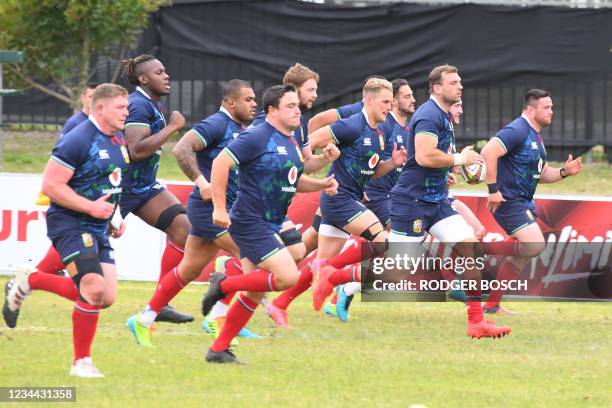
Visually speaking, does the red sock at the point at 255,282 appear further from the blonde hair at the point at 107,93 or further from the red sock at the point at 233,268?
the red sock at the point at 233,268

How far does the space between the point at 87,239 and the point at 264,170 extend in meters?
1.41

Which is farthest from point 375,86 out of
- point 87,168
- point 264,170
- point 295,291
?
point 87,168

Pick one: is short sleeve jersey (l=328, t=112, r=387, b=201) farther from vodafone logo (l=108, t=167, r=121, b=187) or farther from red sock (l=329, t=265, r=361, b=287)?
vodafone logo (l=108, t=167, r=121, b=187)

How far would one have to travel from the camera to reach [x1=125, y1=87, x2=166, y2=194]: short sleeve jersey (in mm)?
11977

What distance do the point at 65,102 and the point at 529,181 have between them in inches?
480

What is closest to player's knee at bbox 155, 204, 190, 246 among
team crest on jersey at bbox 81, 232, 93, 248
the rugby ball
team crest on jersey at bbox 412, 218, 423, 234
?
team crest on jersey at bbox 412, 218, 423, 234

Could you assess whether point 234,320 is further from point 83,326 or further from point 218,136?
point 218,136

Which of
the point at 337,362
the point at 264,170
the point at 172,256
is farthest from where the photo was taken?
the point at 172,256

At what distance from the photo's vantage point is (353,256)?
44.2ft

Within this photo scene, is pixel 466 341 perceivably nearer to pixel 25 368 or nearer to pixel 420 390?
pixel 420 390

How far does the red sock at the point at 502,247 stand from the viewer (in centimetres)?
1387

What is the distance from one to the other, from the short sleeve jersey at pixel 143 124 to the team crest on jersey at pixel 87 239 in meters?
2.23

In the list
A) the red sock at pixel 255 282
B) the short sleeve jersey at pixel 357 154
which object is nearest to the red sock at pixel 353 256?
the short sleeve jersey at pixel 357 154

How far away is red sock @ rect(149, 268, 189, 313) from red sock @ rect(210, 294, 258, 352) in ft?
4.21
